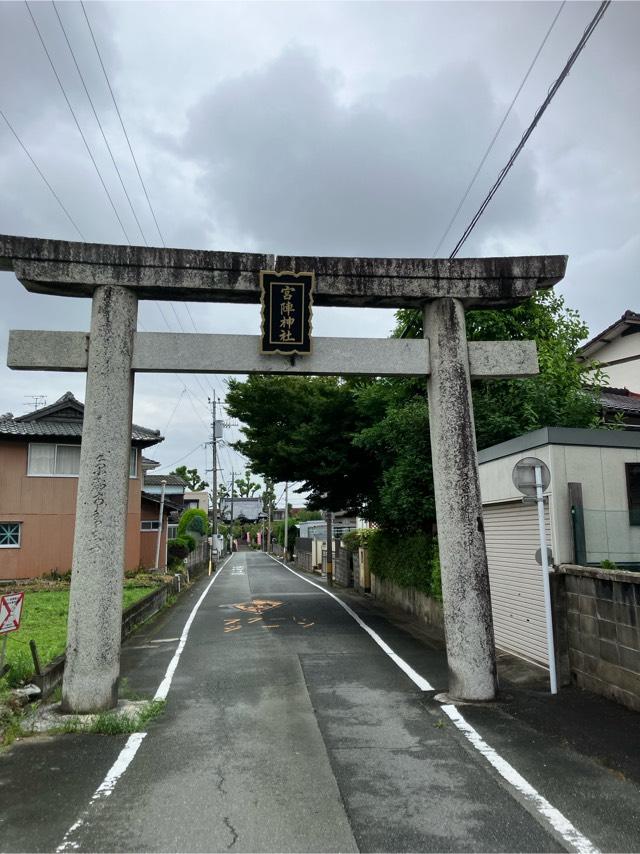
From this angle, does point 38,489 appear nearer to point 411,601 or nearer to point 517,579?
point 411,601

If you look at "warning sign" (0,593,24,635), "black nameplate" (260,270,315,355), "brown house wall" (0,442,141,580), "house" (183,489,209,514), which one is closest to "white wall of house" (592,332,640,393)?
"black nameplate" (260,270,315,355)

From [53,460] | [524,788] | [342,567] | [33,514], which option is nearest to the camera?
[524,788]

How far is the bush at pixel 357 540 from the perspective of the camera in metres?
25.6

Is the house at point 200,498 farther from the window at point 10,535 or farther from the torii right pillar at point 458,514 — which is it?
the torii right pillar at point 458,514

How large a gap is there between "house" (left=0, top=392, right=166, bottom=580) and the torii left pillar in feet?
58.3

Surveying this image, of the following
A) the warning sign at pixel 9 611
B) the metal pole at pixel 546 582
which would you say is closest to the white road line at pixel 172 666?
the warning sign at pixel 9 611

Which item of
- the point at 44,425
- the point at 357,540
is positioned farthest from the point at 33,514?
the point at 357,540

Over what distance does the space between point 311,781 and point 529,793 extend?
1808 millimetres

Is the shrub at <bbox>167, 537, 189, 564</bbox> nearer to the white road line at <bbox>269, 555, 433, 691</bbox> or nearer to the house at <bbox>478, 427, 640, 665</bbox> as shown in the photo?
the white road line at <bbox>269, 555, 433, 691</bbox>

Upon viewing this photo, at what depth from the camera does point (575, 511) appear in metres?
9.25

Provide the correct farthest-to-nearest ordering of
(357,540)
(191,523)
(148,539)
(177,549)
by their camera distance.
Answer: (191,523), (177,549), (148,539), (357,540)

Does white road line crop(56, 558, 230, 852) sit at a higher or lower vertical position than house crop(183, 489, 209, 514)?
lower

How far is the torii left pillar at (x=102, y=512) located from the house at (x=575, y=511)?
5631 millimetres

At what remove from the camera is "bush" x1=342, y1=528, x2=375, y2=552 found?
2559cm
